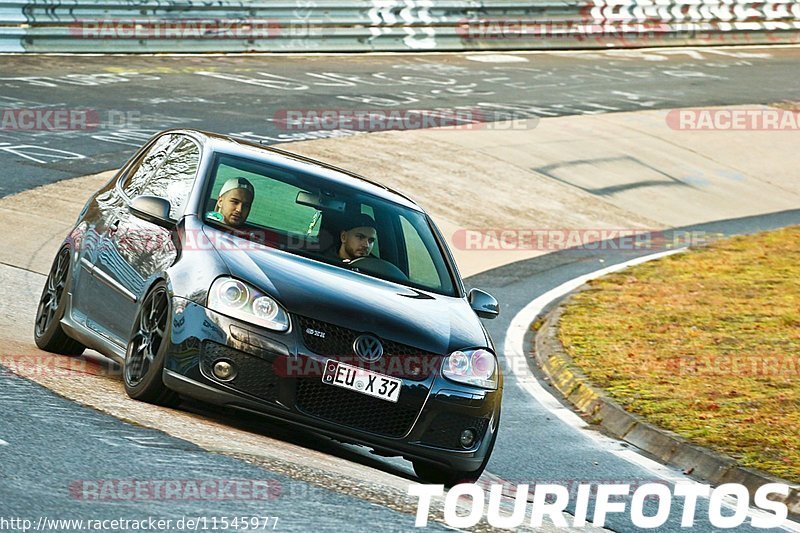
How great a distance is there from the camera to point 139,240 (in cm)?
845

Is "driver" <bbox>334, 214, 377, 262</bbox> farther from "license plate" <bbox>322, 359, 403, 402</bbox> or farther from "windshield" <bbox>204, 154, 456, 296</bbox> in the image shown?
"license plate" <bbox>322, 359, 403, 402</bbox>

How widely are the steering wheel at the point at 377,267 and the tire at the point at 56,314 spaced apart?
2056 mm

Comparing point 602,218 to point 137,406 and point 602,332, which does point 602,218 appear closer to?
point 602,332

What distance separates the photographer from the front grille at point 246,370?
7316 millimetres

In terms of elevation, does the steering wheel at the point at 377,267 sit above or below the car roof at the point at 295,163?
below

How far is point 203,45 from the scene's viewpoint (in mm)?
28125

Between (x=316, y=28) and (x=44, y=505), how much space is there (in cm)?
2465

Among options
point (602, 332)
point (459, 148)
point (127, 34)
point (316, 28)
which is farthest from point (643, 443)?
point (316, 28)

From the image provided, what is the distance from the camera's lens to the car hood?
7.43 m

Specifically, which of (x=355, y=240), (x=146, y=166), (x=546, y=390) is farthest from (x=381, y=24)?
(x=355, y=240)

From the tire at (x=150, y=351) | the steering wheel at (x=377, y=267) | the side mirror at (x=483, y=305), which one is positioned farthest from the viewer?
the side mirror at (x=483, y=305)

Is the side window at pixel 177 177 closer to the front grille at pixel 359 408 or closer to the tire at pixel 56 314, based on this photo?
the tire at pixel 56 314

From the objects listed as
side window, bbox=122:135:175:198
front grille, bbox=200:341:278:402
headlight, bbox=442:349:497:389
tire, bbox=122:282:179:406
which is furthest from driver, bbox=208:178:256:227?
headlight, bbox=442:349:497:389

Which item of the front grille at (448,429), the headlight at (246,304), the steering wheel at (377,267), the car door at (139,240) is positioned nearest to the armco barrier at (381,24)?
the car door at (139,240)
